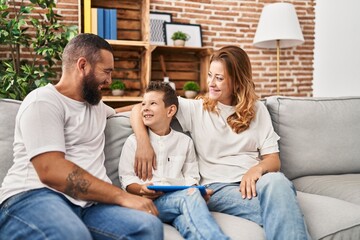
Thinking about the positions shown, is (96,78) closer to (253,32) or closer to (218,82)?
(218,82)

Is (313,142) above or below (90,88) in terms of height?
below

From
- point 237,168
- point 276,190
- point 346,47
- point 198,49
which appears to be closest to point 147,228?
point 276,190

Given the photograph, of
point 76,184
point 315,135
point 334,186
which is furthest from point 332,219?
point 76,184

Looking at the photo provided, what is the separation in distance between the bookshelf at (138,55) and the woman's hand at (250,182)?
7.03ft

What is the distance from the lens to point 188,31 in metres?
4.17

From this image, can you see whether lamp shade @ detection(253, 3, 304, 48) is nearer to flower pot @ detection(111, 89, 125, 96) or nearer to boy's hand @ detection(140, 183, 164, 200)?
flower pot @ detection(111, 89, 125, 96)

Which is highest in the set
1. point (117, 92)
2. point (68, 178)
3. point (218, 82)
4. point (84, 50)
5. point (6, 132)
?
point (84, 50)

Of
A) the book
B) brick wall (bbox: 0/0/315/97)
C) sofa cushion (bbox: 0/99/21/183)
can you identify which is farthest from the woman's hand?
brick wall (bbox: 0/0/315/97)

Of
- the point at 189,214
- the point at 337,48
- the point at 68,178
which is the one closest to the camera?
the point at 68,178

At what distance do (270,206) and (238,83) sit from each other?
0.68 meters

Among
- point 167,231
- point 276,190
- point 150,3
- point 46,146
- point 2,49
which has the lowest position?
point 167,231

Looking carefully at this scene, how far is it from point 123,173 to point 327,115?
4.03ft

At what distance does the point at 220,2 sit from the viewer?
14.3 ft

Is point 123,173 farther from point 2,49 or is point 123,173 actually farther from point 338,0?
point 338,0
